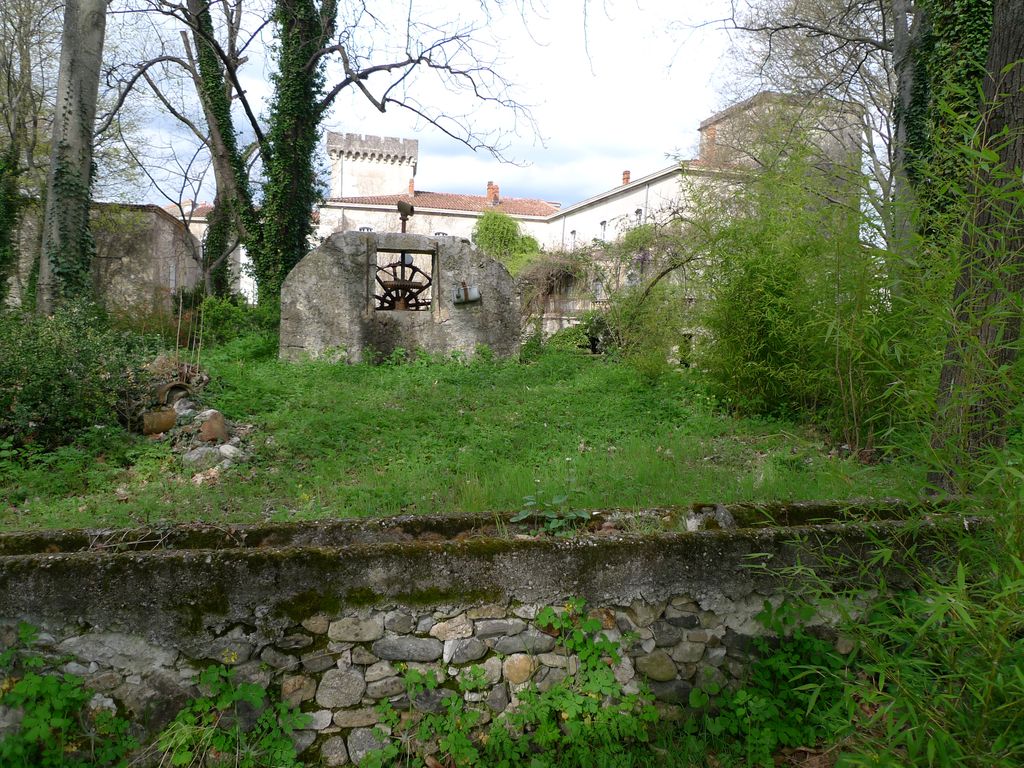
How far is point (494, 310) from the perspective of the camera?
38.4ft

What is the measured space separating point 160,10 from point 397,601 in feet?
38.3

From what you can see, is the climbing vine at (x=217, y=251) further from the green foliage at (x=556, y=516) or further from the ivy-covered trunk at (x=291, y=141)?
the green foliage at (x=556, y=516)

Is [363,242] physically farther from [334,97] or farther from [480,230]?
[480,230]

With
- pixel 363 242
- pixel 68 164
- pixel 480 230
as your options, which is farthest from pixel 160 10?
pixel 480 230

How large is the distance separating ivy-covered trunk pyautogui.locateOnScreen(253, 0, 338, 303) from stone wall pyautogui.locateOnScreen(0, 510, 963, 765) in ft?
38.2

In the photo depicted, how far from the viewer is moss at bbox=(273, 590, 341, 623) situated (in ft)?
7.94

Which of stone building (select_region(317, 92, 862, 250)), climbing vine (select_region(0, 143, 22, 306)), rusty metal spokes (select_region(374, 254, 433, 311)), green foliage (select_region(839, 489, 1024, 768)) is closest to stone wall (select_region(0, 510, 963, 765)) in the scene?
green foliage (select_region(839, 489, 1024, 768))

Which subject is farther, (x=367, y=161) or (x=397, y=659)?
(x=367, y=161)

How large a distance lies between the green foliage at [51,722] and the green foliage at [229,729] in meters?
0.17

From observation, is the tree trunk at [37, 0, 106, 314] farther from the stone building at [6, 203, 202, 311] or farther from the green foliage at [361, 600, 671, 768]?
the stone building at [6, 203, 202, 311]

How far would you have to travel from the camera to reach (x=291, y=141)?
13.3m

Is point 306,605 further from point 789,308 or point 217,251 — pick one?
point 217,251

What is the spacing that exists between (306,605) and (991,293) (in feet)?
10.7

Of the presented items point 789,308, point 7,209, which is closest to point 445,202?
point 7,209
